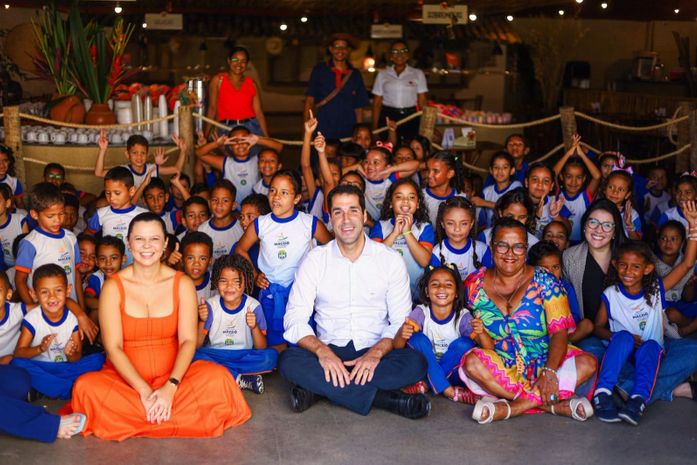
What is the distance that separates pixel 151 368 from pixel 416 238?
1.84 metres

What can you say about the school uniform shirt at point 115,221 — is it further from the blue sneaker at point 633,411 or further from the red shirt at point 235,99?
the blue sneaker at point 633,411

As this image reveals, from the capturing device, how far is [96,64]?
7.68m

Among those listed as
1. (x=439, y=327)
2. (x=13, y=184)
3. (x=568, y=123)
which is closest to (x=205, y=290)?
(x=439, y=327)

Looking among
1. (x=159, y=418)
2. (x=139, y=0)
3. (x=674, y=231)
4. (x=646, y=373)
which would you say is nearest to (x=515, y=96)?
(x=139, y=0)

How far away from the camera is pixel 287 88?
49.4 ft

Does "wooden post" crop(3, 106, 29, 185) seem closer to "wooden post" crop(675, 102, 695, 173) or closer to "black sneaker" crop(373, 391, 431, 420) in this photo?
"black sneaker" crop(373, 391, 431, 420)

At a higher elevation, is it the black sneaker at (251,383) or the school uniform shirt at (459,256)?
the school uniform shirt at (459,256)

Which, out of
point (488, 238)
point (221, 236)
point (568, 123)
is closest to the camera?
point (488, 238)

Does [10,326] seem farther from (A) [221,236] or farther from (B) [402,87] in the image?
(B) [402,87]

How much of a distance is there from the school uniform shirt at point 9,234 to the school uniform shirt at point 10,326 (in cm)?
111

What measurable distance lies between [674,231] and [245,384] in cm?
284

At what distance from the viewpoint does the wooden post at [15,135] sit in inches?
274

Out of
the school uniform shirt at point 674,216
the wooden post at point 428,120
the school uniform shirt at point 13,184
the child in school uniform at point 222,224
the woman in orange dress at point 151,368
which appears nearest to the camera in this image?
the woman in orange dress at point 151,368

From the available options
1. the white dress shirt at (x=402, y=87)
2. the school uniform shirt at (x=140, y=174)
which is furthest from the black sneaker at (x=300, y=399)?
the white dress shirt at (x=402, y=87)
